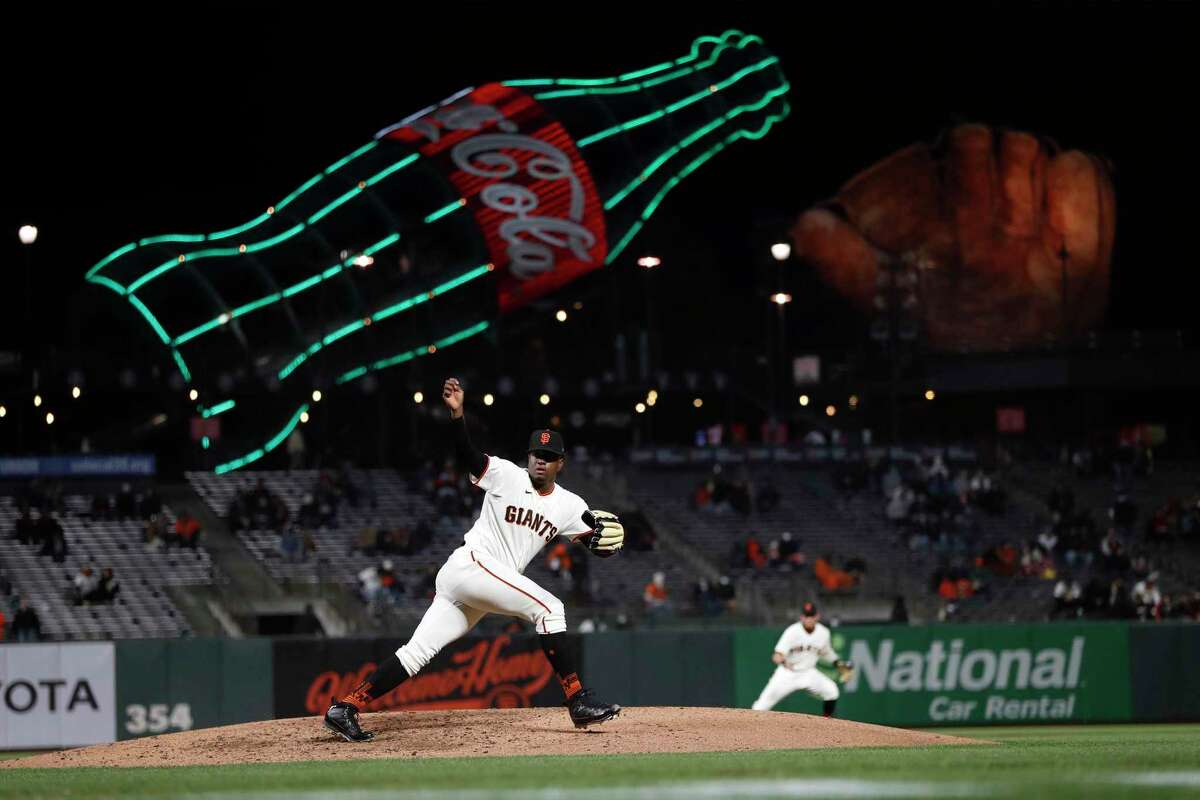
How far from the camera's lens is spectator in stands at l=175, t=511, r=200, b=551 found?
2733 centimetres

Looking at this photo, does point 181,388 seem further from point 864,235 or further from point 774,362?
point 864,235

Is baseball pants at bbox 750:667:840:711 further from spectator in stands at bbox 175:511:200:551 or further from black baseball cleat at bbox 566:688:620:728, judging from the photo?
spectator in stands at bbox 175:511:200:551

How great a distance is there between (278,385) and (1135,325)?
3252cm

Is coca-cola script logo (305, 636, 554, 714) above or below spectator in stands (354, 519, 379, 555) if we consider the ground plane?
below

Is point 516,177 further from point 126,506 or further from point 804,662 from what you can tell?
point 804,662

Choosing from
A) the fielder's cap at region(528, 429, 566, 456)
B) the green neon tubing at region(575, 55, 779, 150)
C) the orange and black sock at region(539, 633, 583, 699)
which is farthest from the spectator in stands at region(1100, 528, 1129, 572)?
the fielder's cap at region(528, 429, 566, 456)

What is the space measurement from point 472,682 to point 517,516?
11077mm

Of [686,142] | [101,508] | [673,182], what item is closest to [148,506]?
[101,508]

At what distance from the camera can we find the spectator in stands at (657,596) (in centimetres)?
2567

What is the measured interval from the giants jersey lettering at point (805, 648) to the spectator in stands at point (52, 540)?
13663 millimetres

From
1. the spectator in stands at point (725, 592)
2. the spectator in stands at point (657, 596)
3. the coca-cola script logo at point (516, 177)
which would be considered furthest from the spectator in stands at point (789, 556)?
the coca-cola script logo at point (516, 177)

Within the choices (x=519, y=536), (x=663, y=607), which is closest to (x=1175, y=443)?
(x=663, y=607)

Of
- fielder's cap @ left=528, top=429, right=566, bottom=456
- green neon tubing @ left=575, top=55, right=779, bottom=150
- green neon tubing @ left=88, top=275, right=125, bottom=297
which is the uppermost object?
green neon tubing @ left=575, top=55, right=779, bottom=150

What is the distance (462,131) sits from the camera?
3531 cm
